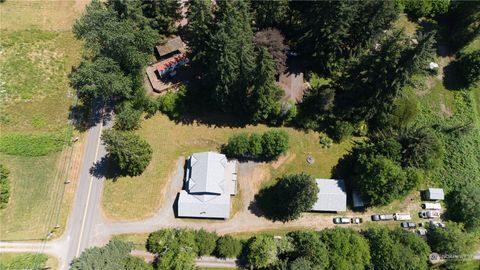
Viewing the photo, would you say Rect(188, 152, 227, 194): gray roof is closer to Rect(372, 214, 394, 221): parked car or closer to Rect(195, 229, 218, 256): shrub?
Rect(195, 229, 218, 256): shrub

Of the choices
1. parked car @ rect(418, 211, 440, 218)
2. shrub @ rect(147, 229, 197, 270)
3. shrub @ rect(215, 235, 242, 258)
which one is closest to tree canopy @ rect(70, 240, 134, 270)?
shrub @ rect(147, 229, 197, 270)

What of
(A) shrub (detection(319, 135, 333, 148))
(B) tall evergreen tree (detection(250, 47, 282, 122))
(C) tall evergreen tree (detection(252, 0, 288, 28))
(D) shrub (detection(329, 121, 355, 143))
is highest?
(C) tall evergreen tree (detection(252, 0, 288, 28))

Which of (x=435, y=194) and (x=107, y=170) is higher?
(x=107, y=170)

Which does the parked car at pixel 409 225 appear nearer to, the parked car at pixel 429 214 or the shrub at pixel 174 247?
the parked car at pixel 429 214

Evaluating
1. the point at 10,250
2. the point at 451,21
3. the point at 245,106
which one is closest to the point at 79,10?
the point at 245,106

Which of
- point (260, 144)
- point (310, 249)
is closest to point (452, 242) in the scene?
point (310, 249)

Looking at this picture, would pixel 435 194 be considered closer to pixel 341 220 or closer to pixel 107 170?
pixel 341 220
